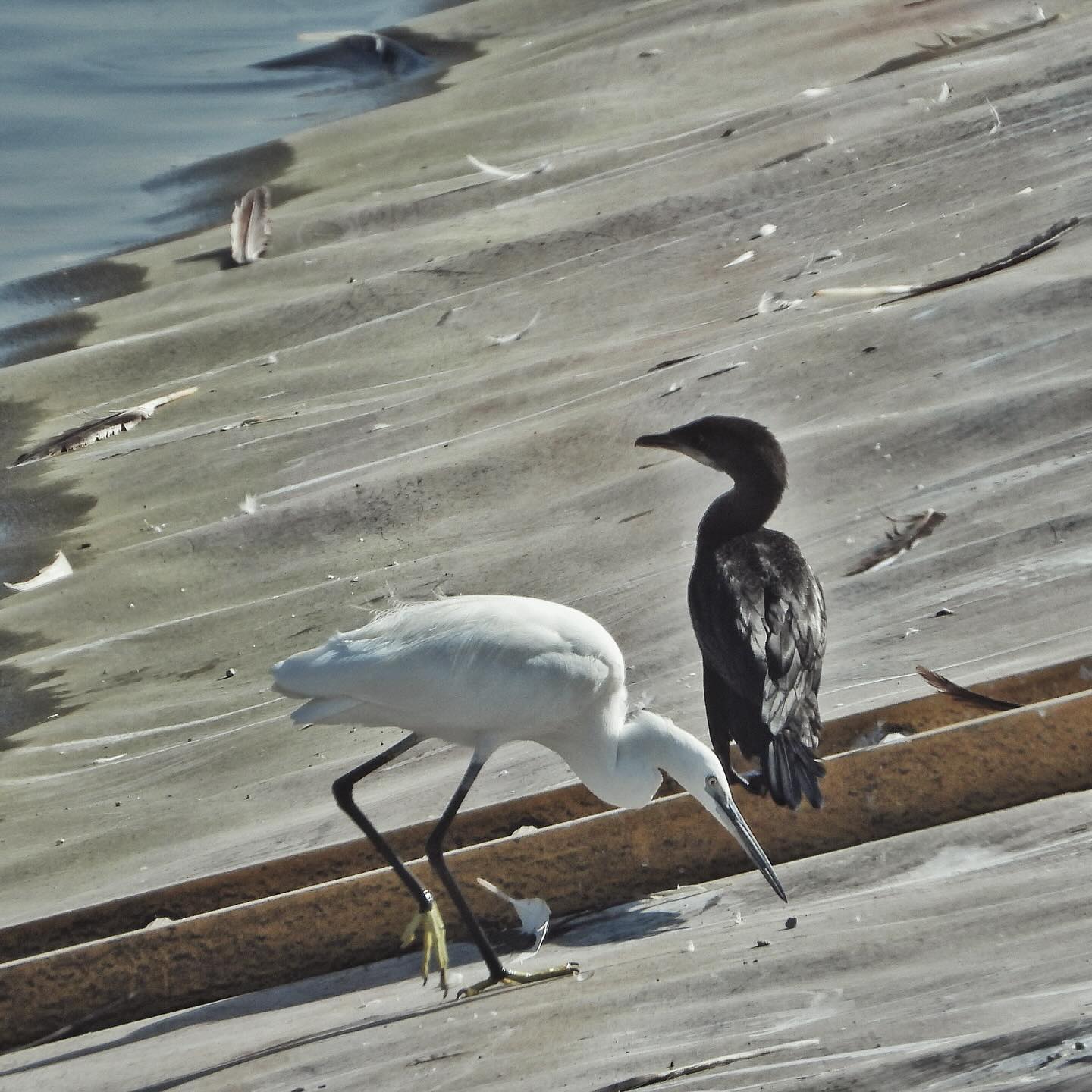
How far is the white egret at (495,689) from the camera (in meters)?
4.13

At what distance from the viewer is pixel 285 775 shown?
5.28m

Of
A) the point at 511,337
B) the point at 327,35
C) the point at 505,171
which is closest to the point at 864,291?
the point at 511,337

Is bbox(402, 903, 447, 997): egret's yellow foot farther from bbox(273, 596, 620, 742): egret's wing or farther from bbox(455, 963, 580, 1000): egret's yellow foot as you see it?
bbox(273, 596, 620, 742): egret's wing

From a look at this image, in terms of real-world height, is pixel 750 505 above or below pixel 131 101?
below

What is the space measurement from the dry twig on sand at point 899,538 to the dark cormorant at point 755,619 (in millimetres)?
573

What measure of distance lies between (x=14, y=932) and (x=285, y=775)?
1.23 m

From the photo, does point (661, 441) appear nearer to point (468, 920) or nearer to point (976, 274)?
point (468, 920)

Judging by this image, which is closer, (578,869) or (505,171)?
(578,869)

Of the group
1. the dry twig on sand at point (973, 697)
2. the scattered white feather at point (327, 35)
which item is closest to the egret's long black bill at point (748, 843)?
the dry twig on sand at point (973, 697)

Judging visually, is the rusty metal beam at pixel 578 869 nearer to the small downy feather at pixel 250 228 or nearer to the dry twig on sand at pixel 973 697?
the dry twig on sand at pixel 973 697

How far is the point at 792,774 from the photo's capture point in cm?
397

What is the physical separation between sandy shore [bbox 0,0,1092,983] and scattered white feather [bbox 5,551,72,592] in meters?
Result: 0.08

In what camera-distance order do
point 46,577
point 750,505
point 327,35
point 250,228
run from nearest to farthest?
point 750,505 → point 46,577 → point 250,228 → point 327,35

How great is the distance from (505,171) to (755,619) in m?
5.78
